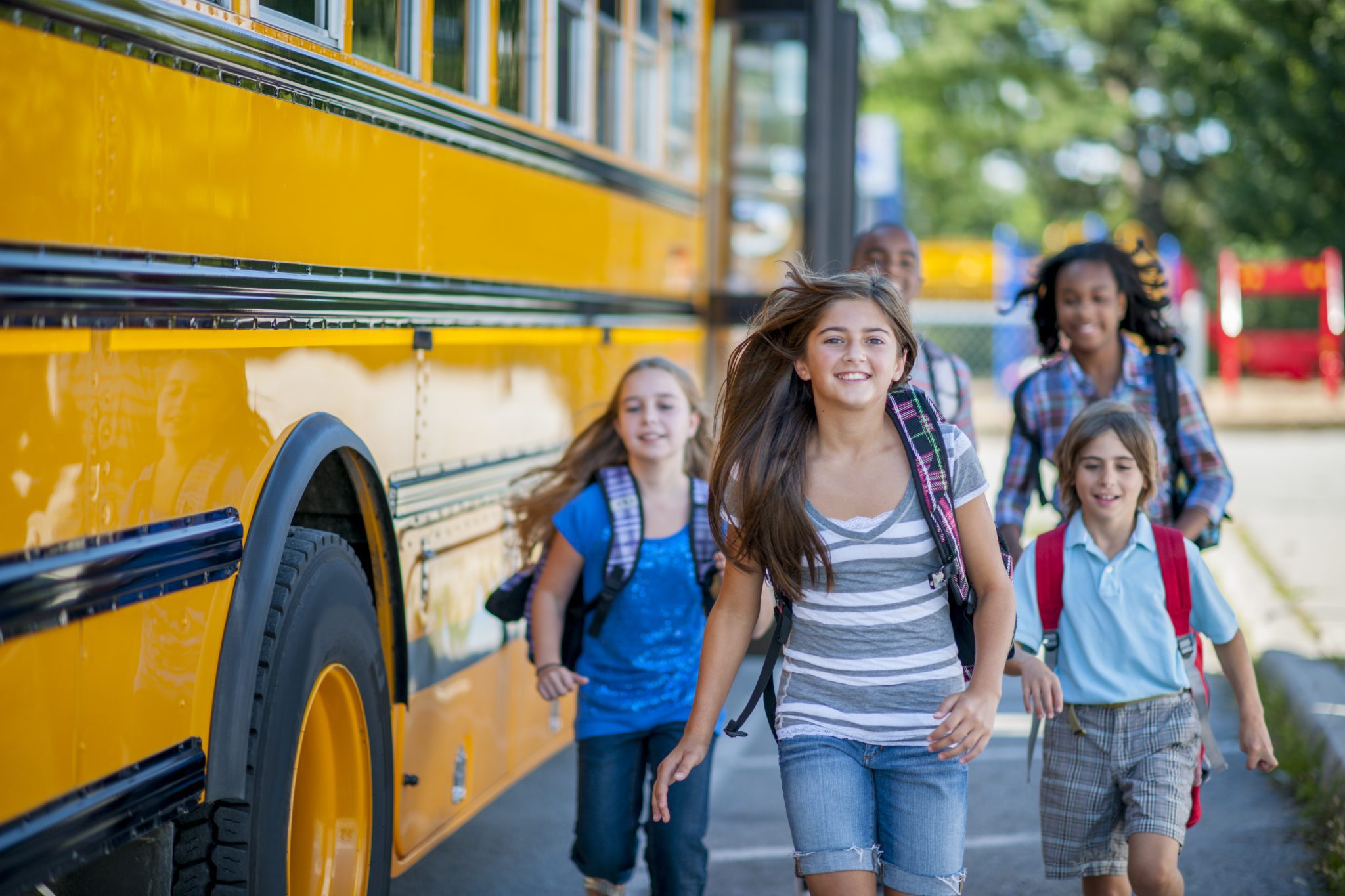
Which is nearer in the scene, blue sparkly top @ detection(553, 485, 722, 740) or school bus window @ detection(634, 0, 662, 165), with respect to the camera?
blue sparkly top @ detection(553, 485, 722, 740)

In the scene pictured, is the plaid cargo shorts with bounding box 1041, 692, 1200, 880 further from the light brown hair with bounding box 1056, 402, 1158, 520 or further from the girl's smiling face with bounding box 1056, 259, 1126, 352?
the girl's smiling face with bounding box 1056, 259, 1126, 352

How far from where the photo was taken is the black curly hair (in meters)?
4.35

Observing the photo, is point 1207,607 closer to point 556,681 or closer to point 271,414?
point 556,681

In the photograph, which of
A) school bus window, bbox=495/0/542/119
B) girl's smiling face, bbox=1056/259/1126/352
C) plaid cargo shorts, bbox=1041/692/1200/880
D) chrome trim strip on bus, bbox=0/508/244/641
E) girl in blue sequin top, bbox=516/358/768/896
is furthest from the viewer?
girl's smiling face, bbox=1056/259/1126/352

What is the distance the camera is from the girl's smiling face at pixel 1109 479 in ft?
11.4

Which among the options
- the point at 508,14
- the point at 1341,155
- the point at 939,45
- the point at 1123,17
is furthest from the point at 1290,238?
the point at 508,14

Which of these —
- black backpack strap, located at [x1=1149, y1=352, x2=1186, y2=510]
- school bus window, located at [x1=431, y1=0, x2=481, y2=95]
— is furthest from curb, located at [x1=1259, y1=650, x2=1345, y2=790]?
school bus window, located at [x1=431, y1=0, x2=481, y2=95]

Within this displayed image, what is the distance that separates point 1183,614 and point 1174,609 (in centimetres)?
2

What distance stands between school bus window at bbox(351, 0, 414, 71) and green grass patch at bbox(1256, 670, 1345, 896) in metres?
3.05

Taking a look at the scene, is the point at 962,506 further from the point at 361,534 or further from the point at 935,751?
the point at 361,534

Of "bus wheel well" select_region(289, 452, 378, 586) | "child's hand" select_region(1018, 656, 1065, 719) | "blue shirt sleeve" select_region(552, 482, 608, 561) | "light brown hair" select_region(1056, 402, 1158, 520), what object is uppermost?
"light brown hair" select_region(1056, 402, 1158, 520)

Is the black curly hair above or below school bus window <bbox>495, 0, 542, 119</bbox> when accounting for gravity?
below

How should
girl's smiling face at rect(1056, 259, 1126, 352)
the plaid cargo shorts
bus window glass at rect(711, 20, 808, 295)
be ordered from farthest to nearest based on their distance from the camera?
bus window glass at rect(711, 20, 808, 295), girl's smiling face at rect(1056, 259, 1126, 352), the plaid cargo shorts

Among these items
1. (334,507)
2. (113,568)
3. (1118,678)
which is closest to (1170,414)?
(1118,678)
